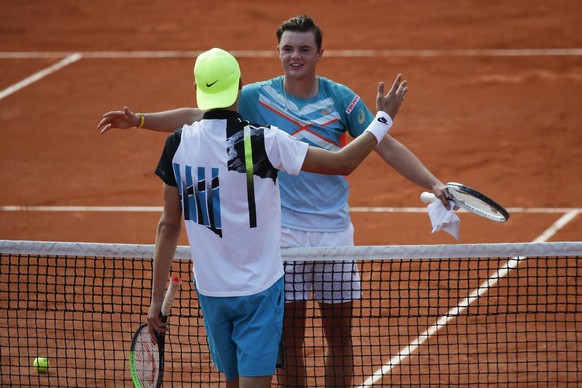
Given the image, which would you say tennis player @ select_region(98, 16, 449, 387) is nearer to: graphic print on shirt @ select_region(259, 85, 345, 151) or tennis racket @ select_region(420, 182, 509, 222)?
→ graphic print on shirt @ select_region(259, 85, 345, 151)

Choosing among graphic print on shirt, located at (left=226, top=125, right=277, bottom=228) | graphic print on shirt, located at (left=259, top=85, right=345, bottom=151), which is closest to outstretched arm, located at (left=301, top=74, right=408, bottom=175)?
graphic print on shirt, located at (left=226, top=125, right=277, bottom=228)

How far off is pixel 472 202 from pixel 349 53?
10453mm

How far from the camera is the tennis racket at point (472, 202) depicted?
5027mm

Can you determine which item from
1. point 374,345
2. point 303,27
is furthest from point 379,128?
point 374,345

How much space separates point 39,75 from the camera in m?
15.0

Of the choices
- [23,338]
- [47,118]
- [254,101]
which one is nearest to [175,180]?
[254,101]

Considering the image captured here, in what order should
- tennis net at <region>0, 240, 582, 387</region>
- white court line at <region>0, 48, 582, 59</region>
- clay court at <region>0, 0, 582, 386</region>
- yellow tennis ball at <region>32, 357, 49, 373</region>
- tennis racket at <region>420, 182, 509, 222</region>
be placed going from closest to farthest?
1. tennis racket at <region>420, 182, 509, 222</region>
2. tennis net at <region>0, 240, 582, 387</region>
3. yellow tennis ball at <region>32, 357, 49, 373</region>
4. clay court at <region>0, 0, 582, 386</region>
5. white court line at <region>0, 48, 582, 59</region>

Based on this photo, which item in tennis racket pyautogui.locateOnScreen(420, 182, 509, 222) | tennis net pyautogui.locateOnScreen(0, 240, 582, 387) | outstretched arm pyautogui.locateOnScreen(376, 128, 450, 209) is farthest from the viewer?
tennis net pyautogui.locateOnScreen(0, 240, 582, 387)

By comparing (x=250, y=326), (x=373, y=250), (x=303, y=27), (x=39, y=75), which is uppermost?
(x=39, y=75)

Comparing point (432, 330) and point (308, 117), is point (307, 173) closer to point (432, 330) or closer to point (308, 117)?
point (308, 117)

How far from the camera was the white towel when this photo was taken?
515 cm

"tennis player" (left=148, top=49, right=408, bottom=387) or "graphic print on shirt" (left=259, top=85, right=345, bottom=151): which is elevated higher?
"graphic print on shirt" (left=259, top=85, right=345, bottom=151)

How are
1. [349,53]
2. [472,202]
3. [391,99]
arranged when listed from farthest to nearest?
1. [349,53]
2. [472,202]
3. [391,99]

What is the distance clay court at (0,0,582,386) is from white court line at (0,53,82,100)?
30 mm
